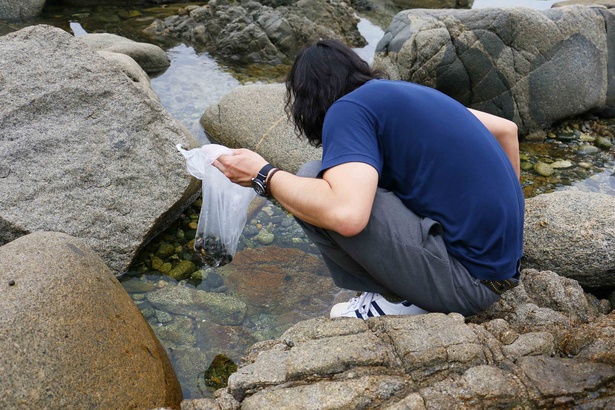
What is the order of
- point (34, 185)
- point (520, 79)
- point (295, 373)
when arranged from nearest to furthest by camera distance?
point (295, 373), point (34, 185), point (520, 79)

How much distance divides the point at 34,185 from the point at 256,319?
1836 mm

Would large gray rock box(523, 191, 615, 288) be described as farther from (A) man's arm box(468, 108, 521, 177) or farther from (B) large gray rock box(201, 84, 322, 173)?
(B) large gray rock box(201, 84, 322, 173)

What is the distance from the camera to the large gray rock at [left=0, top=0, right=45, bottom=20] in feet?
33.9

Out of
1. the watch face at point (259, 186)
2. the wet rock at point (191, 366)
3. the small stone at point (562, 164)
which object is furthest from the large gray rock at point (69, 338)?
the small stone at point (562, 164)

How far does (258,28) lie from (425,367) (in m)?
8.27

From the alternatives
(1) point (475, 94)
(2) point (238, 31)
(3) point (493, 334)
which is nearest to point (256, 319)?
(3) point (493, 334)

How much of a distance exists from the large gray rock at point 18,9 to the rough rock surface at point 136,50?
307 cm

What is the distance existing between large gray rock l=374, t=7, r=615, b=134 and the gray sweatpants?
171 inches

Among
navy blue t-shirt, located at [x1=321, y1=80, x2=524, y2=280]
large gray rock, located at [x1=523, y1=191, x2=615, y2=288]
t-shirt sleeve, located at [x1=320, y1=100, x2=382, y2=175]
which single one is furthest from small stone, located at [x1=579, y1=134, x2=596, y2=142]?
t-shirt sleeve, located at [x1=320, y1=100, x2=382, y2=175]

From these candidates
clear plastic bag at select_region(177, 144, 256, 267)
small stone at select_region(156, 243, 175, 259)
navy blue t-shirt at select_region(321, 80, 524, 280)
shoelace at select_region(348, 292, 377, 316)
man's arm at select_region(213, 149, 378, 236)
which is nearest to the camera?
man's arm at select_region(213, 149, 378, 236)

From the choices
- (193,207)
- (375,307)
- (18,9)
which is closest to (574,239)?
(375,307)

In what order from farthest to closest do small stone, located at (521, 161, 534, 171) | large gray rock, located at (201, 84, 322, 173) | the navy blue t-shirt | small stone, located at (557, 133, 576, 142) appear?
small stone, located at (557, 133, 576, 142) → small stone, located at (521, 161, 534, 171) → large gray rock, located at (201, 84, 322, 173) → the navy blue t-shirt

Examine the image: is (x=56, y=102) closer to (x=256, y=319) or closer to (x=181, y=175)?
(x=181, y=175)

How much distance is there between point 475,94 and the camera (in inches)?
268
